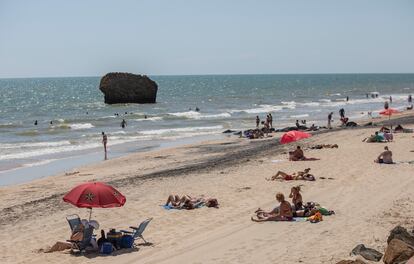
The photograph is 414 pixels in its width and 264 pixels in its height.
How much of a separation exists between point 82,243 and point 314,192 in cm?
744

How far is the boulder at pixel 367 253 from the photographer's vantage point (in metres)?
9.52

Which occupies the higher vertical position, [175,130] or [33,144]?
[175,130]

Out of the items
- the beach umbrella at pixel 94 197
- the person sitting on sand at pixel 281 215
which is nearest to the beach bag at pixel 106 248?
the beach umbrella at pixel 94 197

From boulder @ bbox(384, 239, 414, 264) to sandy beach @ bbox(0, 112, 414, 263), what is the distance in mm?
1076

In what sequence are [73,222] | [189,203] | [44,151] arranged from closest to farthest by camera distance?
1. [73,222]
2. [189,203]
3. [44,151]

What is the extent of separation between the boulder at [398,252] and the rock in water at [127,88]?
72110 millimetres

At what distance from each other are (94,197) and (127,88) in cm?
7031

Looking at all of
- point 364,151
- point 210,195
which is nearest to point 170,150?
point 364,151

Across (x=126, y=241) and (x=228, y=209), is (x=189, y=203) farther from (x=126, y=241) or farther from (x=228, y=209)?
(x=126, y=241)

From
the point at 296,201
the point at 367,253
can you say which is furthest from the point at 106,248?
the point at 367,253

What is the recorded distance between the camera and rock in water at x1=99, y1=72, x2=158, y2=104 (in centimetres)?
7956

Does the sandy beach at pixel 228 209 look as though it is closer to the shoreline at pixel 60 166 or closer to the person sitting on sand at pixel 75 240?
the person sitting on sand at pixel 75 240

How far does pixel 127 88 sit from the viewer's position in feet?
264

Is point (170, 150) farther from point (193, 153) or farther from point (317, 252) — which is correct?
point (317, 252)
